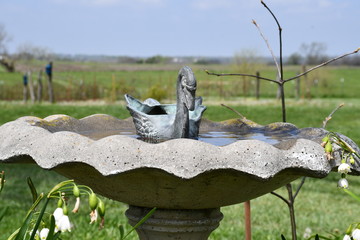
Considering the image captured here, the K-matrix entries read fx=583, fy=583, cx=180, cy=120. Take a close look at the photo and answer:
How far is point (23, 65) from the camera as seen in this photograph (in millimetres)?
41750

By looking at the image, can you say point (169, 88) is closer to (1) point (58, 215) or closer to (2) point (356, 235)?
(2) point (356, 235)

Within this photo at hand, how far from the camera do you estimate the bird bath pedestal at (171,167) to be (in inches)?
94.3

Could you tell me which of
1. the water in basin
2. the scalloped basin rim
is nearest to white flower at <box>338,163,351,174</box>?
the scalloped basin rim

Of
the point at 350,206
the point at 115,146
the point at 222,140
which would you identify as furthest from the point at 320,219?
the point at 115,146

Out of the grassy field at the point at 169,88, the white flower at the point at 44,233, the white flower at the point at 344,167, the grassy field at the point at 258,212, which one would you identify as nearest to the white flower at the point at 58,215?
the white flower at the point at 44,233

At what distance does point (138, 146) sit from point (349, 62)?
56065mm

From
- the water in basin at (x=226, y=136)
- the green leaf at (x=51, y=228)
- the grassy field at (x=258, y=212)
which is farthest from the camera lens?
the grassy field at (x=258, y=212)

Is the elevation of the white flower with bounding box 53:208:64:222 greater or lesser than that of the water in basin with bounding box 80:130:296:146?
lesser

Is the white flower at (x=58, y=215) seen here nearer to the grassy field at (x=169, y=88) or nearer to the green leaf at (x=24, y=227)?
the green leaf at (x=24, y=227)

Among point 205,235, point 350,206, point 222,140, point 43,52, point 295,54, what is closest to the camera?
point 205,235

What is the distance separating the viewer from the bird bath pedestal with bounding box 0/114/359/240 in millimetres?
2396

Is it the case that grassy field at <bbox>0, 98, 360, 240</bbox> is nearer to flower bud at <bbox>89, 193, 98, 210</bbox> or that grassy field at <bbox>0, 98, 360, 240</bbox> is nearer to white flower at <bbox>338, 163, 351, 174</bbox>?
white flower at <bbox>338, 163, 351, 174</bbox>

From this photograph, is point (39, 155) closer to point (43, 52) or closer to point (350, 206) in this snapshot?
point (350, 206)

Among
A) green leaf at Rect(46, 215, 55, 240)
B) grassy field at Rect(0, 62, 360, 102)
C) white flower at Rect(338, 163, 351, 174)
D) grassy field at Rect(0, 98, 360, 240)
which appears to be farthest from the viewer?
grassy field at Rect(0, 62, 360, 102)
